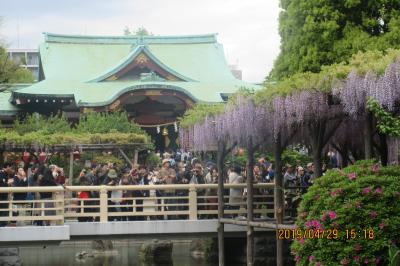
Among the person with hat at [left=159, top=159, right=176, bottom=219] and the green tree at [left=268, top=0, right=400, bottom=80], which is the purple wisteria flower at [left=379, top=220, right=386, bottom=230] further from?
the green tree at [left=268, top=0, right=400, bottom=80]

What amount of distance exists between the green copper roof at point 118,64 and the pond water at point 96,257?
5267 mm

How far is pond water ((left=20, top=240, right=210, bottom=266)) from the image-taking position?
25016 millimetres

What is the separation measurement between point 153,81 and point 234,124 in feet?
48.3

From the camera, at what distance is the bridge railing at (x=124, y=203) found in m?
17.6

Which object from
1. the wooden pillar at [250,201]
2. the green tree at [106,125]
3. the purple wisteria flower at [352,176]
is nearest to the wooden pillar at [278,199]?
the wooden pillar at [250,201]

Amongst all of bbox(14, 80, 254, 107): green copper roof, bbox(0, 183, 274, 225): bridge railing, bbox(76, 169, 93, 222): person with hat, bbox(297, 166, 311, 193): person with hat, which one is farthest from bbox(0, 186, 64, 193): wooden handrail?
bbox(14, 80, 254, 107): green copper roof

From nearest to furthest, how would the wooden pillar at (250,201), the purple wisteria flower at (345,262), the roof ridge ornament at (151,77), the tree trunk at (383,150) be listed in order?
the purple wisteria flower at (345,262) < the tree trunk at (383,150) < the wooden pillar at (250,201) < the roof ridge ornament at (151,77)

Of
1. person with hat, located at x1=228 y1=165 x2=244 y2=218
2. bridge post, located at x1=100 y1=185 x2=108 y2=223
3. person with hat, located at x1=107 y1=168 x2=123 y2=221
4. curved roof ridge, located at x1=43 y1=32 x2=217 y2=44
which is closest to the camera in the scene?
bridge post, located at x1=100 y1=185 x2=108 y2=223

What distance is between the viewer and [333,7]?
2086cm

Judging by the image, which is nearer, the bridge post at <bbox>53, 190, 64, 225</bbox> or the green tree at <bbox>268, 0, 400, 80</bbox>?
the bridge post at <bbox>53, 190, 64, 225</bbox>

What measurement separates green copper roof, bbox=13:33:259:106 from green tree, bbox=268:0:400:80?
407 inches

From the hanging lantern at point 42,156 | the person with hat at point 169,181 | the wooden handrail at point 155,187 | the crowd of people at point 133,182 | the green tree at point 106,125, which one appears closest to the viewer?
the wooden handrail at point 155,187

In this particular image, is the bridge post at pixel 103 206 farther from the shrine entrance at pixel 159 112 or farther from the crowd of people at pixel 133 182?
the shrine entrance at pixel 159 112

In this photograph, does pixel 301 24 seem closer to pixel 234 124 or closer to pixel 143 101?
pixel 234 124
